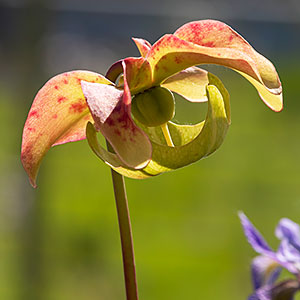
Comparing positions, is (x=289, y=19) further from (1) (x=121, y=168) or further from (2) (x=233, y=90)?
(1) (x=121, y=168)

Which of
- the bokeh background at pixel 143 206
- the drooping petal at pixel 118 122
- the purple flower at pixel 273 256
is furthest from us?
the bokeh background at pixel 143 206

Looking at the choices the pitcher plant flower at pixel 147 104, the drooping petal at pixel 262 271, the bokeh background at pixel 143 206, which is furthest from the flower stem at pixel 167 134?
the bokeh background at pixel 143 206

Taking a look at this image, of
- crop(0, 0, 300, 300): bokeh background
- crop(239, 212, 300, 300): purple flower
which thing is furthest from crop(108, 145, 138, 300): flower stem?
crop(0, 0, 300, 300): bokeh background

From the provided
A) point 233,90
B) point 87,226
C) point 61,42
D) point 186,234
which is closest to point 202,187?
point 186,234

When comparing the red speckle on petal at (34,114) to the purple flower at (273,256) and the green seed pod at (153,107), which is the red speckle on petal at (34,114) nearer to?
the green seed pod at (153,107)

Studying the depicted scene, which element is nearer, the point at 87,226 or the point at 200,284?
the point at 200,284

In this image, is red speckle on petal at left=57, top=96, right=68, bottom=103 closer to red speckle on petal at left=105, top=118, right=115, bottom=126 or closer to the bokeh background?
red speckle on petal at left=105, top=118, right=115, bottom=126

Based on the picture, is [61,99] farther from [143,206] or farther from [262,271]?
Result: [143,206]
